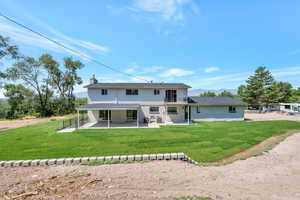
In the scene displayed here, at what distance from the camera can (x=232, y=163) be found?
16.8 ft

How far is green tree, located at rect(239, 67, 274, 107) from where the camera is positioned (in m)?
32.8

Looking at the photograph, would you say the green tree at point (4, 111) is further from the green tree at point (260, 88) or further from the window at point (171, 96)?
the green tree at point (260, 88)

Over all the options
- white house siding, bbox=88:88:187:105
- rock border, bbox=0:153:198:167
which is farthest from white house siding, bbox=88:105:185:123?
rock border, bbox=0:153:198:167

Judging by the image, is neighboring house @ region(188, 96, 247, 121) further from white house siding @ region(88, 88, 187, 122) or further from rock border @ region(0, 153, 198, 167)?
rock border @ region(0, 153, 198, 167)

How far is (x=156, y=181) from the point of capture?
3.74 m

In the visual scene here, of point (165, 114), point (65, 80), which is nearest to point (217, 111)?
point (165, 114)

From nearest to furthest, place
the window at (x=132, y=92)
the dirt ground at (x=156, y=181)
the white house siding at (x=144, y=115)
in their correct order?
the dirt ground at (x=156, y=181), the white house siding at (x=144, y=115), the window at (x=132, y=92)

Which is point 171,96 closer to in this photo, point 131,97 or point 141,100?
point 141,100

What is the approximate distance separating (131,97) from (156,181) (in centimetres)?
1345

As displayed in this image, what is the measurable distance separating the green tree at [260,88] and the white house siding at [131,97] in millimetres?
27670

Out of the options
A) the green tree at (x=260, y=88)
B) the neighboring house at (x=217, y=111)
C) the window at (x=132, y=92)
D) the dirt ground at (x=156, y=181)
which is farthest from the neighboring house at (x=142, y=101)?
the green tree at (x=260, y=88)

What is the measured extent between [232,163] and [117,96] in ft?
45.8

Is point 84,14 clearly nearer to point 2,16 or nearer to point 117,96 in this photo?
point 2,16

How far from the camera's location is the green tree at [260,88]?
3281 centimetres
